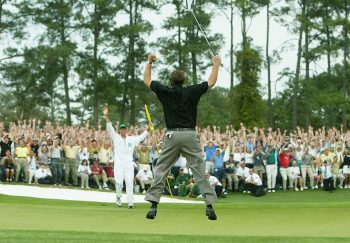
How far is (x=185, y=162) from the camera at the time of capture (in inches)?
1273

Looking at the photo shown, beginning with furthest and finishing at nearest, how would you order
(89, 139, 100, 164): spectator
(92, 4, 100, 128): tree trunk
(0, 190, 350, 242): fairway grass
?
1. (92, 4, 100, 128): tree trunk
2. (89, 139, 100, 164): spectator
3. (0, 190, 350, 242): fairway grass

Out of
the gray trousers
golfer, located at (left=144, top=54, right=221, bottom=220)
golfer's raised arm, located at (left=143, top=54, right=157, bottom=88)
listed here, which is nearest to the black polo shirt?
golfer, located at (left=144, top=54, right=221, bottom=220)

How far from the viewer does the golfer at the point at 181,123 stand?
12047 millimetres

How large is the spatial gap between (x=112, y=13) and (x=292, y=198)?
1017 inches

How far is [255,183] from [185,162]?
3.11 m

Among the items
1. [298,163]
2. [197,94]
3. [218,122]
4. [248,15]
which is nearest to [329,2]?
[248,15]

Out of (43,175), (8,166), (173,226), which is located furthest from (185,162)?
(173,226)

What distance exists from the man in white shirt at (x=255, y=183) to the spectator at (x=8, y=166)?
9.82 m

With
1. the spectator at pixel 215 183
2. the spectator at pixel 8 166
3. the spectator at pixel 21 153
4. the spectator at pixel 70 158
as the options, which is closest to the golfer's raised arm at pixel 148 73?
the spectator at pixel 215 183

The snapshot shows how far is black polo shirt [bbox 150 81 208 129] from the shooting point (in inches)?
474

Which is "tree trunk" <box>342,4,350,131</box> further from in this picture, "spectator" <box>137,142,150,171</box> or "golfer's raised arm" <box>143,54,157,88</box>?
"golfer's raised arm" <box>143,54,157,88</box>

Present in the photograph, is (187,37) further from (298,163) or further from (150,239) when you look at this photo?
(150,239)

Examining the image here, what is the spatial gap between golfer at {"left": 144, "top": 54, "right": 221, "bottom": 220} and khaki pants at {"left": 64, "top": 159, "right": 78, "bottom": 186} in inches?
741

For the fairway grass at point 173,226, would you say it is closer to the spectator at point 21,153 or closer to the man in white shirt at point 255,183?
the spectator at point 21,153
